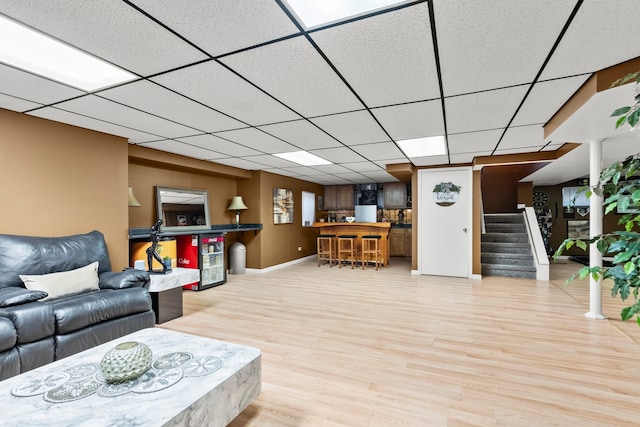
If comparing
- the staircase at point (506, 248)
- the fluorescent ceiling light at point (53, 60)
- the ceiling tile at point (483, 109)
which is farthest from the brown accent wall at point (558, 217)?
the fluorescent ceiling light at point (53, 60)

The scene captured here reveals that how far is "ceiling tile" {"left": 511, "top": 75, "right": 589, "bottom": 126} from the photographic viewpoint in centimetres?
234

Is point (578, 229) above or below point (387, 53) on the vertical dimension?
below

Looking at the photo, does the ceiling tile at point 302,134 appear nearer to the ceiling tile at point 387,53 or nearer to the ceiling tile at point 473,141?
the ceiling tile at point 387,53

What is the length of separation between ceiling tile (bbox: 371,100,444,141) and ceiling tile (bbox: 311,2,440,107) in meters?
0.27

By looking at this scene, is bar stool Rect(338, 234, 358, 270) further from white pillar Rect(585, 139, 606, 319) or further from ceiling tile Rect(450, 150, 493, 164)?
white pillar Rect(585, 139, 606, 319)

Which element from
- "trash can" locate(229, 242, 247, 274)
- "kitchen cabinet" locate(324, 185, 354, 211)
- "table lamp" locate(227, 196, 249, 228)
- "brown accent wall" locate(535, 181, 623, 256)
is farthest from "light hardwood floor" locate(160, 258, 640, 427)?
"kitchen cabinet" locate(324, 185, 354, 211)

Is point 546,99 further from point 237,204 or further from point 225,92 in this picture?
point 237,204

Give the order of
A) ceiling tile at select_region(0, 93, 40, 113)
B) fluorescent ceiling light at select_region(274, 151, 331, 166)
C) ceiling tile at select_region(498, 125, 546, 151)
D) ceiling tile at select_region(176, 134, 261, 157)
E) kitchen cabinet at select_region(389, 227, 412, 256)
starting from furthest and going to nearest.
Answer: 1. kitchen cabinet at select_region(389, 227, 412, 256)
2. fluorescent ceiling light at select_region(274, 151, 331, 166)
3. ceiling tile at select_region(176, 134, 261, 157)
4. ceiling tile at select_region(498, 125, 546, 151)
5. ceiling tile at select_region(0, 93, 40, 113)

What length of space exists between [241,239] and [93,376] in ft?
17.6

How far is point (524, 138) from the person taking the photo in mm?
4008

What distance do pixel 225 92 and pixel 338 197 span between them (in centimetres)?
742

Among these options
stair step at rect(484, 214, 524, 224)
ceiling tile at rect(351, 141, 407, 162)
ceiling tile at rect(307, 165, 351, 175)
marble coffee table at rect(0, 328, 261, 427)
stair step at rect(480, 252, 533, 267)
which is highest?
ceiling tile at rect(351, 141, 407, 162)

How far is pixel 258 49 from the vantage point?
73.3 inches

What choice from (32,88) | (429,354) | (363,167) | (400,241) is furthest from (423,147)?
(400,241)
